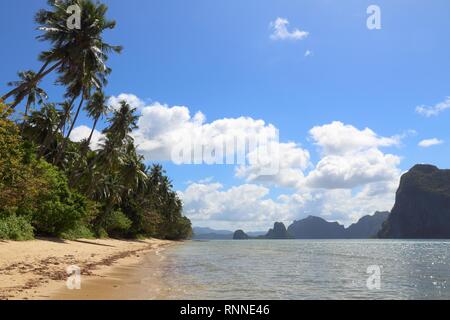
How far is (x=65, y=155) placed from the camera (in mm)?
54719

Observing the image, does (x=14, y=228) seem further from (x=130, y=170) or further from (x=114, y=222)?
(x=130, y=170)

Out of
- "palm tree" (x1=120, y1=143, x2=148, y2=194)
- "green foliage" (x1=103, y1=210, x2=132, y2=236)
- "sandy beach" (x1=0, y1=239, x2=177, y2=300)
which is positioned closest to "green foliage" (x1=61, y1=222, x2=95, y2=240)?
"green foliage" (x1=103, y1=210, x2=132, y2=236)

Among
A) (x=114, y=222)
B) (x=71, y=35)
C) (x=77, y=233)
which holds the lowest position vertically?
(x=77, y=233)

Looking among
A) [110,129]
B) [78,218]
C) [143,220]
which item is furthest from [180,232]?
[78,218]

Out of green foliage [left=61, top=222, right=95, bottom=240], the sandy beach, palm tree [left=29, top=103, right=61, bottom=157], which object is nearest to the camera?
the sandy beach

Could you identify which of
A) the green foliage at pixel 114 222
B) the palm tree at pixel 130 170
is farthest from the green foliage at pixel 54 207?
the palm tree at pixel 130 170

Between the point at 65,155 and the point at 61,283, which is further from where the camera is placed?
the point at 65,155

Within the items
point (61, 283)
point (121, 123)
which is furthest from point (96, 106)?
point (61, 283)

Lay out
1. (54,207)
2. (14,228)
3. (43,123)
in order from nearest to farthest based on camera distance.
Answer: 1. (14,228)
2. (54,207)
3. (43,123)

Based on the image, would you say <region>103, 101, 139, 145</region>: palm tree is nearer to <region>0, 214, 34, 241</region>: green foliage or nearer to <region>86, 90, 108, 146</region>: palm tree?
<region>86, 90, 108, 146</region>: palm tree

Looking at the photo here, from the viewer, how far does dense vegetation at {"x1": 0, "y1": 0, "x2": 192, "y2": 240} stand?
26453 mm

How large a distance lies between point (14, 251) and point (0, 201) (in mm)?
3217

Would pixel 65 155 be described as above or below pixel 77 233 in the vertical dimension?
above
